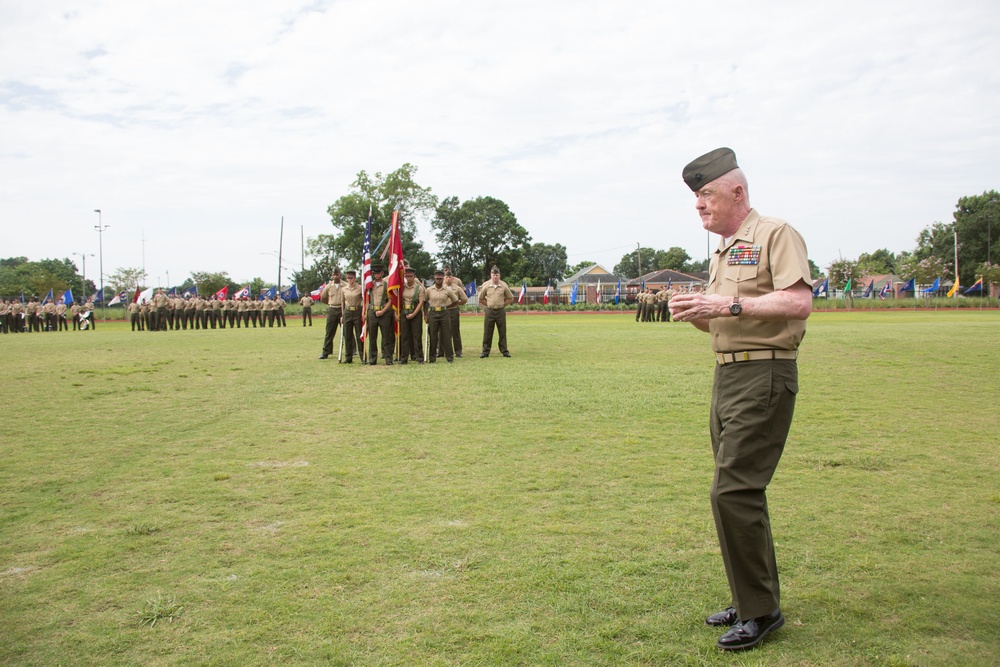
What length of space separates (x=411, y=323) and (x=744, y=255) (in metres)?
13.7

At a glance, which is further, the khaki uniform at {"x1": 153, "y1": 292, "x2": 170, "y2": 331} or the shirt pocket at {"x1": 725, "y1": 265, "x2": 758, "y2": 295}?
the khaki uniform at {"x1": 153, "y1": 292, "x2": 170, "y2": 331}

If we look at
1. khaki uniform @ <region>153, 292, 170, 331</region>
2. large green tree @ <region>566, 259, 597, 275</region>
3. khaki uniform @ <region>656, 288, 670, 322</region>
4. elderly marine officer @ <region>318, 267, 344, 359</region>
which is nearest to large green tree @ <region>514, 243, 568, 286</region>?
large green tree @ <region>566, 259, 597, 275</region>

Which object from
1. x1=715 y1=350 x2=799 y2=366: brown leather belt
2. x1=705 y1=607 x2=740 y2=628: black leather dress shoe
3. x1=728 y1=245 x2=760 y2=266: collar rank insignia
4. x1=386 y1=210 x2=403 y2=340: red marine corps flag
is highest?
x1=386 y1=210 x2=403 y2=340: red marine corps flag

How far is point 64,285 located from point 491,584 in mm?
88634

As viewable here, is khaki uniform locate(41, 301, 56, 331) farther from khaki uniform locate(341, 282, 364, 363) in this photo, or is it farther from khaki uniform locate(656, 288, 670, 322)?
khaki uniform locate(656, 288, 670, 322)

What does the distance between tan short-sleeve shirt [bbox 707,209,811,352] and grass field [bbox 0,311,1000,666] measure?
1.29 metres

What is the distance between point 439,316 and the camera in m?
16.8

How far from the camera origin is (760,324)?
324 centimetres

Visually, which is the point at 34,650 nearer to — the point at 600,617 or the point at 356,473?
the point at 600,617

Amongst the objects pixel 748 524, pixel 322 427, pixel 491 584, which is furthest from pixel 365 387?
pixel 748 524

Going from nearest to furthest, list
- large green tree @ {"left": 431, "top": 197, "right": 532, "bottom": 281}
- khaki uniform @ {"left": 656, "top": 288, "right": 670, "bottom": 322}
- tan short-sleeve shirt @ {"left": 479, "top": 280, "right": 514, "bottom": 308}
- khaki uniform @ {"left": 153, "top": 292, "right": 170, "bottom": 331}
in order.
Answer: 1. tan short-sleeve shirt @ {"left": 479, "top": 280, "right": 514, "bottom": 308}
2. khaki uniform @ {"left": 153, "top": 292, "right": 170, "bottom": 331}
3. khaki uniform @ {"left": 656, "top": 288, "right": 670, "bottom": 322}
4. large green tree @ {"left": 431, "top": 197, "right": 532, "bottom": 281}

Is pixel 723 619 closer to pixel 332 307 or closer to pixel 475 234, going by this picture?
pixel 332 307

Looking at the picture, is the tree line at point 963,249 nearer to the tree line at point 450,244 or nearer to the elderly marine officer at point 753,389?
the tree line at point 450,244

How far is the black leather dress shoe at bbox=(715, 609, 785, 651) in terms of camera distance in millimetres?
3104
